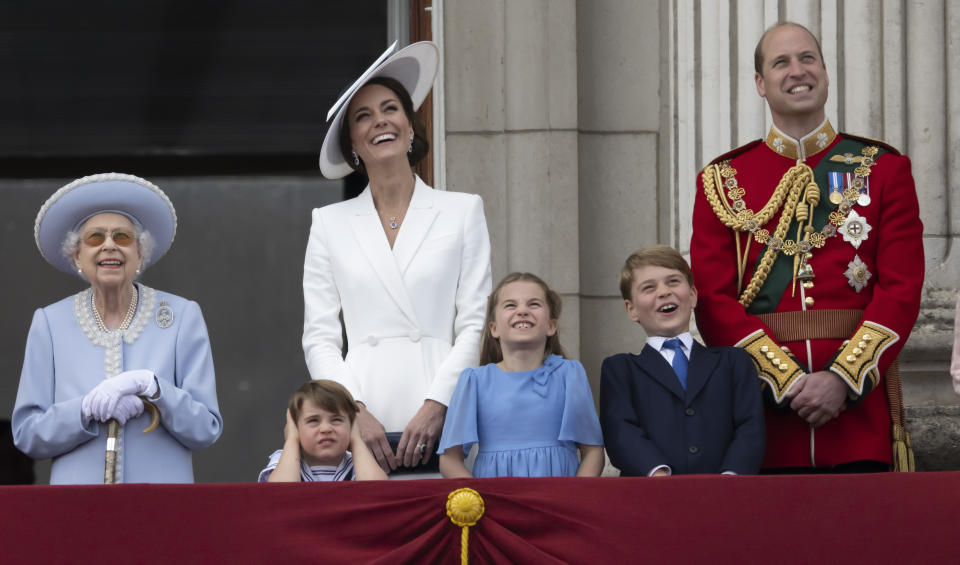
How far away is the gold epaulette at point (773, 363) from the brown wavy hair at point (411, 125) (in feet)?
4.02

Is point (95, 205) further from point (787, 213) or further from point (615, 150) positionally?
point (615, 150)

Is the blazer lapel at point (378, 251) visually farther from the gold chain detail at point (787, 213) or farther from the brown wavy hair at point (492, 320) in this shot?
the gold chain detail at point (787, 213)

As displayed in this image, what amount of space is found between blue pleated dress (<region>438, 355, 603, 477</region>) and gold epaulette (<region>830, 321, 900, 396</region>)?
0.67 metres

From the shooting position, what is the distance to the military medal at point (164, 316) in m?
4.18

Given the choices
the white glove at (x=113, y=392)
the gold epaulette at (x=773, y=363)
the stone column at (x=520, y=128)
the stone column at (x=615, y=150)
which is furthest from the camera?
the stone column at (x=615, y=150)

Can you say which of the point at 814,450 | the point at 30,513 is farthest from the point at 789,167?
the point at 30,513

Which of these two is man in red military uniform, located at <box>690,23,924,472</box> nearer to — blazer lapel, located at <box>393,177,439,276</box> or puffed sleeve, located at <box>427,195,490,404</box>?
puffed sleeve, located at <box>427,195,490,404</box>

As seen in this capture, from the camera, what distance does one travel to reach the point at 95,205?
13.6 ft

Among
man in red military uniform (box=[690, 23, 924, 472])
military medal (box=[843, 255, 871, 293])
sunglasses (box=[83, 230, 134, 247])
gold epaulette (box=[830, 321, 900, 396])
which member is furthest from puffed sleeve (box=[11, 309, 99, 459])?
military medal (box=[843, 255, 871, 293])

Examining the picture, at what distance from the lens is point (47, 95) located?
7.41 meters

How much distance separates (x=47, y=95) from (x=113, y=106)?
0.32 m

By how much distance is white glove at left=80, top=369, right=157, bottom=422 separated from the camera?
3885 mm

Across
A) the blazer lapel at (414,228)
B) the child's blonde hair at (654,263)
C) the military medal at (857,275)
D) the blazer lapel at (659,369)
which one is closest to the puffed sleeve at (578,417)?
the blazer lapel at (659,369)

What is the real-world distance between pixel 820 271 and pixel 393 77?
1437 mm
